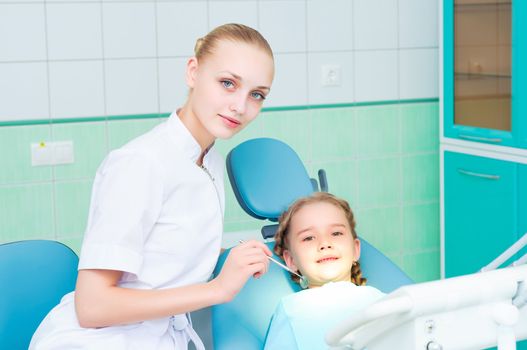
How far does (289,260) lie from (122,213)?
64 centimetres

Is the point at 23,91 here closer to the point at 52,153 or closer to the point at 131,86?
the point at 52,153

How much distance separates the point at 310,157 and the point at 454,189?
25.8 inches

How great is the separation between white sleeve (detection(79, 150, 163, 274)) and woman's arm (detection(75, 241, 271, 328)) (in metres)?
0.04

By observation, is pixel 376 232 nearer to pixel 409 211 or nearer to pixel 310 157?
pixel 409 211

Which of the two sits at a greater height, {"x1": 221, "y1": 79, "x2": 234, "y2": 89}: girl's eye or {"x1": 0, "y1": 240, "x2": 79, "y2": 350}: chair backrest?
{"x1": 221, "y1": 79, "x2": 234, "y2": 89}: girl's eye

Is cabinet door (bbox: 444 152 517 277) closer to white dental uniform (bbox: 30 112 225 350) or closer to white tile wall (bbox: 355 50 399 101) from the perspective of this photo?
white tile wall (bbox: 355 50 399 101)

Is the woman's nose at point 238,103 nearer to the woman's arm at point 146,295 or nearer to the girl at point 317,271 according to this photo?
the woman's arm at point 146,295

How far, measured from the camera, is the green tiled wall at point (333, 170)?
2.91 m

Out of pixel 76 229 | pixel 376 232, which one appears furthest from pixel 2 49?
pixel 376 232

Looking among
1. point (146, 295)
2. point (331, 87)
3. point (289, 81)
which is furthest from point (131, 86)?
point (146, 295)

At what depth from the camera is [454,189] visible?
341cm

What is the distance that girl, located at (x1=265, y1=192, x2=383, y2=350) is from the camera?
6.08 ft

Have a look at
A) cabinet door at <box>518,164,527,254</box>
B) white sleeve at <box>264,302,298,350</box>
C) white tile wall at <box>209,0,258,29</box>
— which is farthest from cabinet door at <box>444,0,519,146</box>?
white sleeve at <box>264,302,298,350</box>

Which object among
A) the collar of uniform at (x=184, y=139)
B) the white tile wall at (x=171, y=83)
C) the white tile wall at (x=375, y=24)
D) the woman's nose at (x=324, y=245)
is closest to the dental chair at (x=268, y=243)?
the woman's nose at (x=324, y=245)
